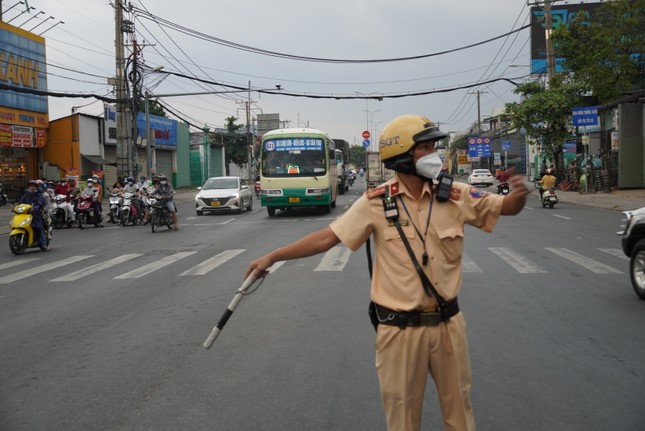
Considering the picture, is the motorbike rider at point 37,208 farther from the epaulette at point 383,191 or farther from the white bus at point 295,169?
the epaulette at point 383,191

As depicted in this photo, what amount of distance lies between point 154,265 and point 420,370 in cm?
995

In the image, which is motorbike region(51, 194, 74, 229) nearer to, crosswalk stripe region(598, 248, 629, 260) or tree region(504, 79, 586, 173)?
crosswalk stripe region(598, 248, 629, 260)

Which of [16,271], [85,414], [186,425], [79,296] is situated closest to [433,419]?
[186,425]

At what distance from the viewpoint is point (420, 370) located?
3002 mm

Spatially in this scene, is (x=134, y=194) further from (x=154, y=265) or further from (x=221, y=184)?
(x=154, y=265)

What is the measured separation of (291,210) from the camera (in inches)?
1099

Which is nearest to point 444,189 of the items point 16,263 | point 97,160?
point 16,263

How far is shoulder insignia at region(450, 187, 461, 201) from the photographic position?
3053 millimetres

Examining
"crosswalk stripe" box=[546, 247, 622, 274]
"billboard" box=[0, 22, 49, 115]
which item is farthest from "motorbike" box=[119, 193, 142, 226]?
"crosswalk stripe" box=[546, 247, 622, 274]

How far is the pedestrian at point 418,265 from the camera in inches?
117

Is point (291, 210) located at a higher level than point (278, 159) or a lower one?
lower

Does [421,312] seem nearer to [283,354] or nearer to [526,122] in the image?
[283,354]

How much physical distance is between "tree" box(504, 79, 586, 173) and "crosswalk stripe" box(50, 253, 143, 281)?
28333 millimetres

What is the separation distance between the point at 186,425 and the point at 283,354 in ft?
5.62
